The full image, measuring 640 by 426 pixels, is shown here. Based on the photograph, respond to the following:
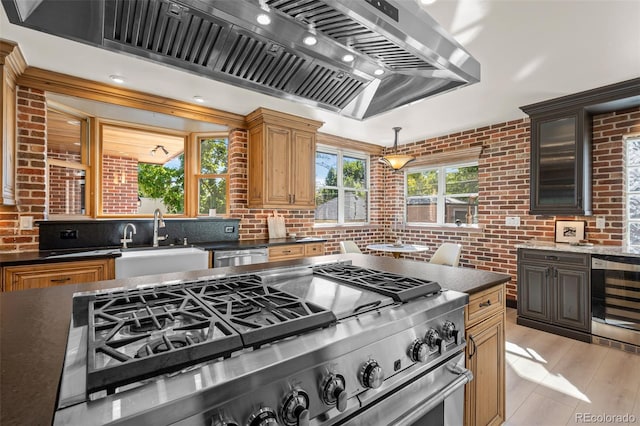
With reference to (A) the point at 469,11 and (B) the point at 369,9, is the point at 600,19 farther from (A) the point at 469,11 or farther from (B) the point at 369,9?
(B) the point at 369,9

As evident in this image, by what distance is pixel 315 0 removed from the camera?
87 centimetres

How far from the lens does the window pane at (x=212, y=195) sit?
3943 mm

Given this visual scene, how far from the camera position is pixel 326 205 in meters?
5.12

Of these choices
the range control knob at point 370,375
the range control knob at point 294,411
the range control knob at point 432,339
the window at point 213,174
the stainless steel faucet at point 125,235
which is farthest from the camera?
the window at point 213,174

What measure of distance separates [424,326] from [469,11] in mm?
1867

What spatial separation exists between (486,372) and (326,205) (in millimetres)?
3804

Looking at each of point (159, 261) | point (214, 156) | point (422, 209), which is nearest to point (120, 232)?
point (159, 261)

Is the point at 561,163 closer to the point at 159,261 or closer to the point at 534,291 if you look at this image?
the point at 534,291

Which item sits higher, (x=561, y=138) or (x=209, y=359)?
(x=561, y=138)

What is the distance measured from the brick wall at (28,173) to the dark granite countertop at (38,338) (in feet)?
6.17

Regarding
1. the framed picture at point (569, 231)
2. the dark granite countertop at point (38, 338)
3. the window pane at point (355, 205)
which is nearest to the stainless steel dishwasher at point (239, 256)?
the dark granite countertop at point (38, 338)

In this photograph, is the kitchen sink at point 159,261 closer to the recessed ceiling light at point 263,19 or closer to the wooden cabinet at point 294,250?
the wooden cabinet at point 294,250

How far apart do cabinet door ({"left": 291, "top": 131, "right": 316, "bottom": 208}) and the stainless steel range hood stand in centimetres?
247

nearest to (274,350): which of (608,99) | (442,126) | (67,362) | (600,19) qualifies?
(67,362)
